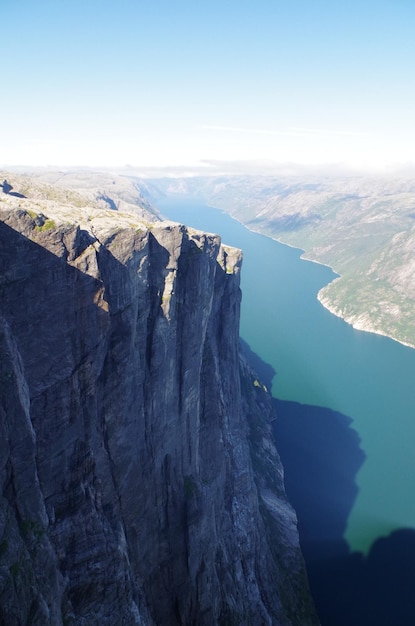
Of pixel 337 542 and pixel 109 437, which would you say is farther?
pixel 337 542

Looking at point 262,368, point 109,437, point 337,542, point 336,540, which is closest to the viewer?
point 109,437

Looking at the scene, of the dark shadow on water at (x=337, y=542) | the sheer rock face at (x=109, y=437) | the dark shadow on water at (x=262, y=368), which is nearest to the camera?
the sheer rock face at (x=109, y=437)

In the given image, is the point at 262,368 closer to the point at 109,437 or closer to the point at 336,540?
the point at 336,540

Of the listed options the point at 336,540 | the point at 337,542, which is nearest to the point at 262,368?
the point at 336,540

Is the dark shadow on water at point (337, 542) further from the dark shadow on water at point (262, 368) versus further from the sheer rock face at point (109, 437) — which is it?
the sheer rock face at point (109, 437)

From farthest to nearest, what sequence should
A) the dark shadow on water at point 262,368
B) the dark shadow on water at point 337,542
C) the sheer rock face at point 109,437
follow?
the dark shadow on water at point 262,368 → the dark shadow on water at point 337,542 → the sheer rock face at point 109,437

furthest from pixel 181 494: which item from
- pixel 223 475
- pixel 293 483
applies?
pixel 293 483

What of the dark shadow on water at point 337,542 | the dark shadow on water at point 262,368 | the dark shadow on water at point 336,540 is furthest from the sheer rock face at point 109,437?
the dark shadow on water at point 262,368
